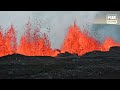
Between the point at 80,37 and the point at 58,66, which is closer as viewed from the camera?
the point at 58,66

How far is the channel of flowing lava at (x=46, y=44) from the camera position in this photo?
991 cm

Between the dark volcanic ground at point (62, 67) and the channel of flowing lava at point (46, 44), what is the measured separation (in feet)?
0.54

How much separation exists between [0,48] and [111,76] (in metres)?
2.92

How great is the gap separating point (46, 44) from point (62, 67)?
0.92 m

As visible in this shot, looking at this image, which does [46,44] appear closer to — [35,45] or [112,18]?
[35,45]

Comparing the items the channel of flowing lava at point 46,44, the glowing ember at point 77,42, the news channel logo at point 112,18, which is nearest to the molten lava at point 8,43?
the channel of flowing lava at point 46,44

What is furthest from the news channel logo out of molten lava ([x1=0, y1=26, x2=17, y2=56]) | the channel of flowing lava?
molten lava ([x1=0, y1=26, x2=17, y2=56])

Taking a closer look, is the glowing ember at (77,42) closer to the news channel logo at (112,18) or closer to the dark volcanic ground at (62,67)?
the dark volcanic ground at (62,67)

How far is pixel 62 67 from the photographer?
959 cm

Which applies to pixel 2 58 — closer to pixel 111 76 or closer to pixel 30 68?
pixel 30 68
